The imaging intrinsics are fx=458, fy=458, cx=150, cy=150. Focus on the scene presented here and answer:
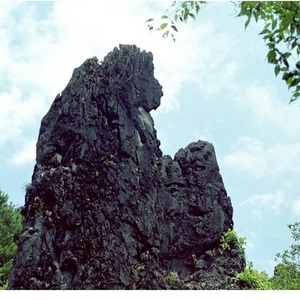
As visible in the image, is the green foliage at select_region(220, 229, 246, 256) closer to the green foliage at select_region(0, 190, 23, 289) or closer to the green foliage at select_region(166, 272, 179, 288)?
the green foliage at select_region(166, 272, 179, 288)

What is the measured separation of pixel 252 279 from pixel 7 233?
722cm

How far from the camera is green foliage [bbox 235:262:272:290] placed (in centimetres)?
915

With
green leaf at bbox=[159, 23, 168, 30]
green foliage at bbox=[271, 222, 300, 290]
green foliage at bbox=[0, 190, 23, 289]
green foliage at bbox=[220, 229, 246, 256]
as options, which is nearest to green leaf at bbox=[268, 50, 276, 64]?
green leaf at bbox=[159, 23, 168, 30]

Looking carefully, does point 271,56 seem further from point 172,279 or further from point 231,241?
point 231,241

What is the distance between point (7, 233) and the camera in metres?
13.1

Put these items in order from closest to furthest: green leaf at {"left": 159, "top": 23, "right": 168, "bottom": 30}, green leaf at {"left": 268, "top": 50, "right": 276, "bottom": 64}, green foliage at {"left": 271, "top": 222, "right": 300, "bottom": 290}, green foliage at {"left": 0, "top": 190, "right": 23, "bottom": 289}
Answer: green leaf at {"left": 268, "top": 50, "right": 276, "bottom": 64}, green leaf at {"left": 159, "top": 23, "right": 168, "bottom": 30}, green foliage at {"left": 271, "top": 222, "right": 300, "bottom": 290}, green foliage at {"left": 0, "top": 190, "right": 23, "bottom": 289}

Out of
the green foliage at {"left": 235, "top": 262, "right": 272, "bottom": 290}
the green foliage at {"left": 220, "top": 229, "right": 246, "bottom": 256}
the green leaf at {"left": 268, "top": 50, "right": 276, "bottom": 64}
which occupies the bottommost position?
the green leaf at {"left": 268, "top": 50, "right": 276, "bottom": 64}

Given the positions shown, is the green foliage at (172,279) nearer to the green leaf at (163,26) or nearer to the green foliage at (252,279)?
the green foliage at (252,279)

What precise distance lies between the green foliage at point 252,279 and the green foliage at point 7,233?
6.27 m

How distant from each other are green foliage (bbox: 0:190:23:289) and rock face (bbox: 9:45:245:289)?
4.53 m

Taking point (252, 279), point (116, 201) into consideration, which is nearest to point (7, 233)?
point (116, 201)

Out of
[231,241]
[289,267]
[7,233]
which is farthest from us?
[7,233]

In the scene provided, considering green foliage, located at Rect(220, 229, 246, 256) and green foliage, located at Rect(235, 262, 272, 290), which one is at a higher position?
green foliage, located at Rect(220, 229, 246, 256)

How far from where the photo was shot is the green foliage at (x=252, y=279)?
360 inches
